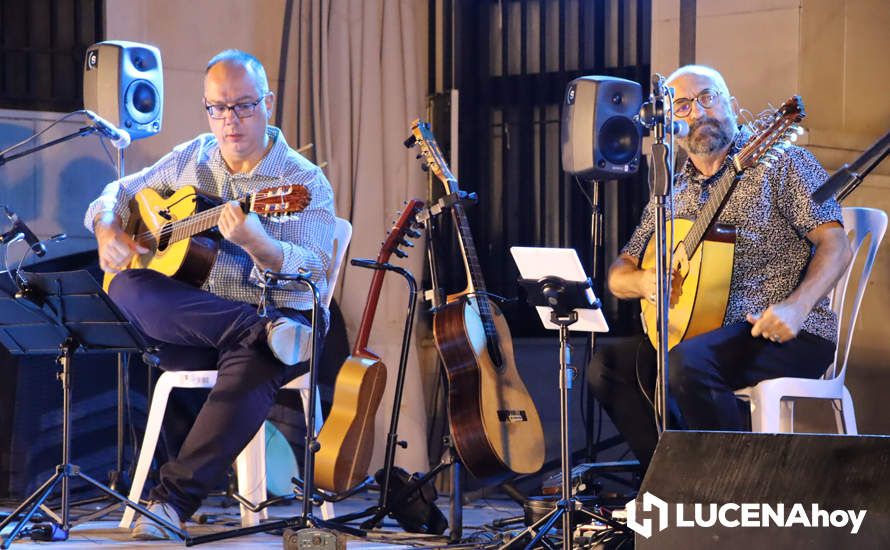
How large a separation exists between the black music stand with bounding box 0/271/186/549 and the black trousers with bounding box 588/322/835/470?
143cm

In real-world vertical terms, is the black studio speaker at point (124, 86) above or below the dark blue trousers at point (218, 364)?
above

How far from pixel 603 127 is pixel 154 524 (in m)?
1.98

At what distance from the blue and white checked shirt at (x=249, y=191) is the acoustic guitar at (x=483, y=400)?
468 mm

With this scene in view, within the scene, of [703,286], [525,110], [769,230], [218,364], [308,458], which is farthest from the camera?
[525,110]

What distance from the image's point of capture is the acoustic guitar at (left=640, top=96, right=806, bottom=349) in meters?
3.70

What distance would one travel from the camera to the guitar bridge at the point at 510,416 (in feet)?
13.3

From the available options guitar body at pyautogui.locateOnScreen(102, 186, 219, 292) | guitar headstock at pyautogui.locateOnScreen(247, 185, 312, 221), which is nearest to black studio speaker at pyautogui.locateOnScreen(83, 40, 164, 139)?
guitar body at pyautogui.locateOnScreen(102, 186, 219, 292)

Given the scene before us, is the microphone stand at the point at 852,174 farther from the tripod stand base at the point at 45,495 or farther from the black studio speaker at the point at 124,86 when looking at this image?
the black studio speaker at the point at 124,86

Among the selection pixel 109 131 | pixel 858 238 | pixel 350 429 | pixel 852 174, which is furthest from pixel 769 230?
pixel 109 131

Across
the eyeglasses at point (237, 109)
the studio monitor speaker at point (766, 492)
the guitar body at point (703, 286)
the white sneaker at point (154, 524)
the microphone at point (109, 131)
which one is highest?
the eyeglasses at point (237, 109)

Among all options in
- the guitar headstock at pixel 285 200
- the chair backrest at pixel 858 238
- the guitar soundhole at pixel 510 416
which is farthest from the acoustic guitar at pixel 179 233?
the chair backrest at pixel 858 238

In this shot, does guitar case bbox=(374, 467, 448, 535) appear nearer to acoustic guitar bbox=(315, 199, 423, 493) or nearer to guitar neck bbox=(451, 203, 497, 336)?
acoustic guitar bbox=(315, 199, 423, 493)

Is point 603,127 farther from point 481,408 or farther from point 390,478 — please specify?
point 390,478

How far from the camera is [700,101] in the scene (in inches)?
157
